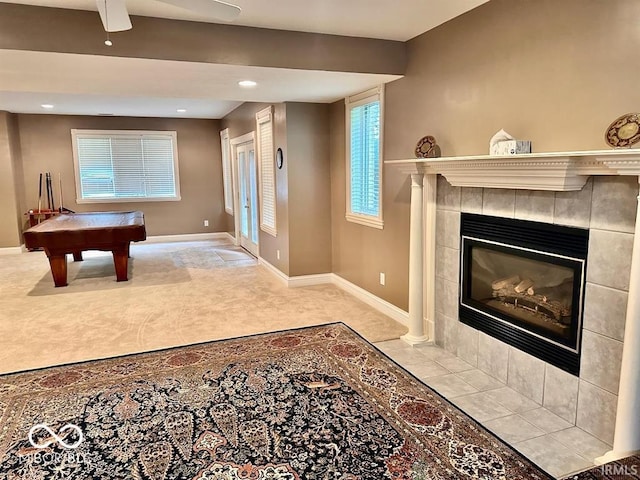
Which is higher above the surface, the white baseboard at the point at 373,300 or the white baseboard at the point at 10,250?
the white baseboard at the point at 10,250

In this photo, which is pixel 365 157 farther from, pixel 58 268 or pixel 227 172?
pixel 227 172

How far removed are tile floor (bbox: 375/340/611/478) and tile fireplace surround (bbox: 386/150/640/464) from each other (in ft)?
0.23

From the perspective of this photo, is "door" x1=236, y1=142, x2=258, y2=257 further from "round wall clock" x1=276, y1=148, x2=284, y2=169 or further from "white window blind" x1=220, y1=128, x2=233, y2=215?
"round wall clock" x1=276, y1=148, x2=284, y2=169

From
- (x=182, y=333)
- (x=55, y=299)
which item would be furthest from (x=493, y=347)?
(x=55, y=299)

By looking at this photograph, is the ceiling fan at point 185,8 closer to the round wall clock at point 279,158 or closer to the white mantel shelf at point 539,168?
the white mantel shelf at point 539,168

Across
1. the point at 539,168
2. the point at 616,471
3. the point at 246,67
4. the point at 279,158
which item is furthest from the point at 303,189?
the point at 616,471

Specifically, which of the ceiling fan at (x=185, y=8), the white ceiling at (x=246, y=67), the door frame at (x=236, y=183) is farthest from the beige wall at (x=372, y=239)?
the door frame at (x=236, y=183)

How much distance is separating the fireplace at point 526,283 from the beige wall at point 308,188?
97.4 inches

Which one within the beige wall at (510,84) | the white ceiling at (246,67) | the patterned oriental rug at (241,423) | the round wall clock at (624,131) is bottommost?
the patterned oriental rug at (241,423)

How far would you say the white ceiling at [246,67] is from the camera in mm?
2816

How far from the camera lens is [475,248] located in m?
3.09

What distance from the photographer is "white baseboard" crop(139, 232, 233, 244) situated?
8.73 metres

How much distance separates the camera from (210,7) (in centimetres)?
196

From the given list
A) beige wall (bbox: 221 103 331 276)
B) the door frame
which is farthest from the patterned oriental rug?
the door frame
